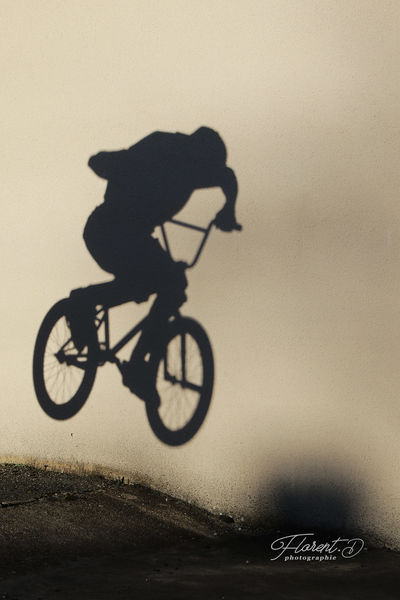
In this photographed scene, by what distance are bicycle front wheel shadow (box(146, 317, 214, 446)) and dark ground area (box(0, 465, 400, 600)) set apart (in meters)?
0.50

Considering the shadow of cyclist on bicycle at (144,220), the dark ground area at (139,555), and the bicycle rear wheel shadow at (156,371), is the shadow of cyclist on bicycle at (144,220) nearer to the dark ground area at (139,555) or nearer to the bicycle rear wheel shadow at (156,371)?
the bicycle rear wheel shadow at (156,371)

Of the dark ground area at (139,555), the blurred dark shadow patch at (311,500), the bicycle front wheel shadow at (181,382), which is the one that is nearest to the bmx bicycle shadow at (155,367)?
the bicycle front wheel shadow at (181,382)

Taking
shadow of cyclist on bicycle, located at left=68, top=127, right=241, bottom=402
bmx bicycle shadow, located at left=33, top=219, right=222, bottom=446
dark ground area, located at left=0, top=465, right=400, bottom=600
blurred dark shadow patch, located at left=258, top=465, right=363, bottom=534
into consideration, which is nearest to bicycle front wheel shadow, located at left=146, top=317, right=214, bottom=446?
bmx bicycle shadow, located at left=33, top=219, right=222, bottom=446

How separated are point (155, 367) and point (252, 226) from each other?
1244 millimetres

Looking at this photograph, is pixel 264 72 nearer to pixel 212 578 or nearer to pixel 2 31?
pixel 2 31

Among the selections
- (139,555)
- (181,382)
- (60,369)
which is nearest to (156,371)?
(181,382)

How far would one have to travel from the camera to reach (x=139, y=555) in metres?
4.53

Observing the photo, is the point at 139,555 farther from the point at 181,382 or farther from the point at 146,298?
the point at 146,298

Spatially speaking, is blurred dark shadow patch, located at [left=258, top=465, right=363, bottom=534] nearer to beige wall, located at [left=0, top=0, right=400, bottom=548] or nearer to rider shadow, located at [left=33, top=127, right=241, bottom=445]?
beige wall, located at [left=0, top=0, right=400, bottom=548]

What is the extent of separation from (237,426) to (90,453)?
1266mm

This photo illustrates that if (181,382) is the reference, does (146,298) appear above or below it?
above

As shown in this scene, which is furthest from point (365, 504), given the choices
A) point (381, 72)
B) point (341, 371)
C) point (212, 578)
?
point (381, 72)

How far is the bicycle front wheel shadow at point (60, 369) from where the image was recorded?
19.1 feet

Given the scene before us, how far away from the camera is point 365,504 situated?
474 centimetres
